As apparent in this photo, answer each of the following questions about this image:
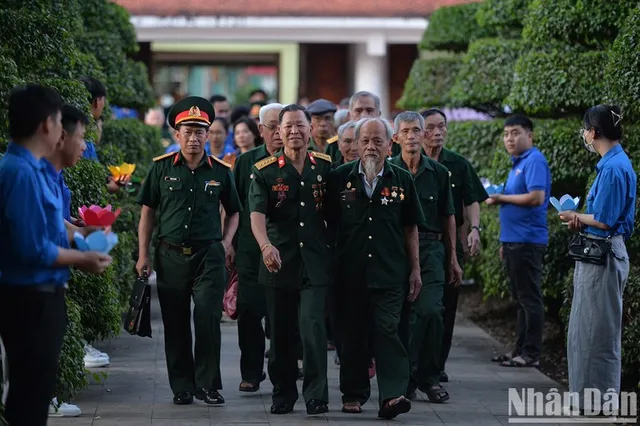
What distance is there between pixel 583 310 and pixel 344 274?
172 centimetres

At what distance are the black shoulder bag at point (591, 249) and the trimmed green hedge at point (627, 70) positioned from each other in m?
1.42

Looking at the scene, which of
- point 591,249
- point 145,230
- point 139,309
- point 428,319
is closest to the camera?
point 591,249

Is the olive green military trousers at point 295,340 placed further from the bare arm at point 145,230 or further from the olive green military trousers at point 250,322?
the bare arm at point 145,230

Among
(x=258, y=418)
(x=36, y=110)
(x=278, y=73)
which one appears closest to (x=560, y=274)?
(x=258, y=418)

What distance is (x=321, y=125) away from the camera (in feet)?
38.5

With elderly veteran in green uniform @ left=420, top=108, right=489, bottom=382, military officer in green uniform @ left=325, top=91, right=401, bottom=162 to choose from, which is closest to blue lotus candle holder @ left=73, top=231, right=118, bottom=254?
elderly veteran in green uniform @ left=420, top=108, right=489, bottom=382

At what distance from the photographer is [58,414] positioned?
29.2 feet

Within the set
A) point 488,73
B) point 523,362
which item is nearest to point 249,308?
point 523,362

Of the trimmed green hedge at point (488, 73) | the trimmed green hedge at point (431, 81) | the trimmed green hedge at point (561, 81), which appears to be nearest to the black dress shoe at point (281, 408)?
the trimmed green hedge at point (561, 81)

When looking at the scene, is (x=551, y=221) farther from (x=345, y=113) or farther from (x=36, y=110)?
(x=36, y=110)

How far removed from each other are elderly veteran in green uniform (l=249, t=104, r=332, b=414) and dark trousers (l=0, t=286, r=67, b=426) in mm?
2860

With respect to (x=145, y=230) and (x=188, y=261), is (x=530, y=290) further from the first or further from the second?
(x=145, y=230)

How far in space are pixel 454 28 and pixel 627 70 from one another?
7294mm

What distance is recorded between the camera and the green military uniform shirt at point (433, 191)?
974 cm
